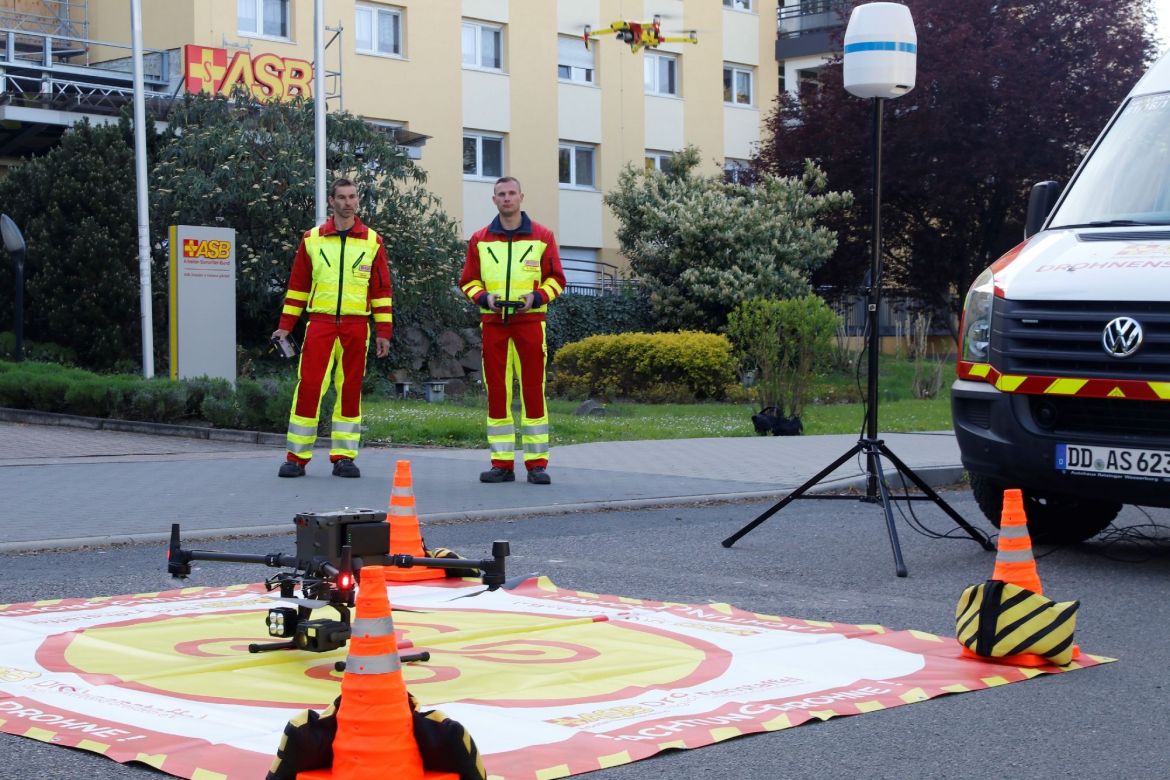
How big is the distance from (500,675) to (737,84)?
4107 cm

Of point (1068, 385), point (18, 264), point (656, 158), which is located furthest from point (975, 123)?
point (1068, 385)

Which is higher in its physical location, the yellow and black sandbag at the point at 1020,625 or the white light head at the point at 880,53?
the white light head at the point at 880,53

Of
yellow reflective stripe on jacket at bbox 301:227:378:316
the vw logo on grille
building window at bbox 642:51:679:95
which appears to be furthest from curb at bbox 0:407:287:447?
building window at bbox 642:51:679:95

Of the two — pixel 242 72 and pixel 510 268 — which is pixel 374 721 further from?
pixel 242 72

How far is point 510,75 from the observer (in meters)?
38.1

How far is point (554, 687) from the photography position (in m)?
5.02

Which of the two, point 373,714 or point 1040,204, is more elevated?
point 1040,204

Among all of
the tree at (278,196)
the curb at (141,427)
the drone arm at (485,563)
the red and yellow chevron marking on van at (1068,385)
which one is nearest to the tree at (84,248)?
the tree at (278,196)

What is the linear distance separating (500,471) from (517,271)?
4.96 feet

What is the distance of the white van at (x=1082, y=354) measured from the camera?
7230 millimetres

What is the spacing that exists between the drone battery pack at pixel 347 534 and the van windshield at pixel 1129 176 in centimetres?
468

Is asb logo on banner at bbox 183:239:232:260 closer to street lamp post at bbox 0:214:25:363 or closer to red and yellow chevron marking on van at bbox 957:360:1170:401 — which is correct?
street lamp post at bbox 0:214:25:363

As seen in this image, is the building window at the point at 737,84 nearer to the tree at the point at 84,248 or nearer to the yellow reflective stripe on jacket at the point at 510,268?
the tree at the point at 84,248

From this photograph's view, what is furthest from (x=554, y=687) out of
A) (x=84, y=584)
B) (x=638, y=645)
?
(x=84, y=584)
